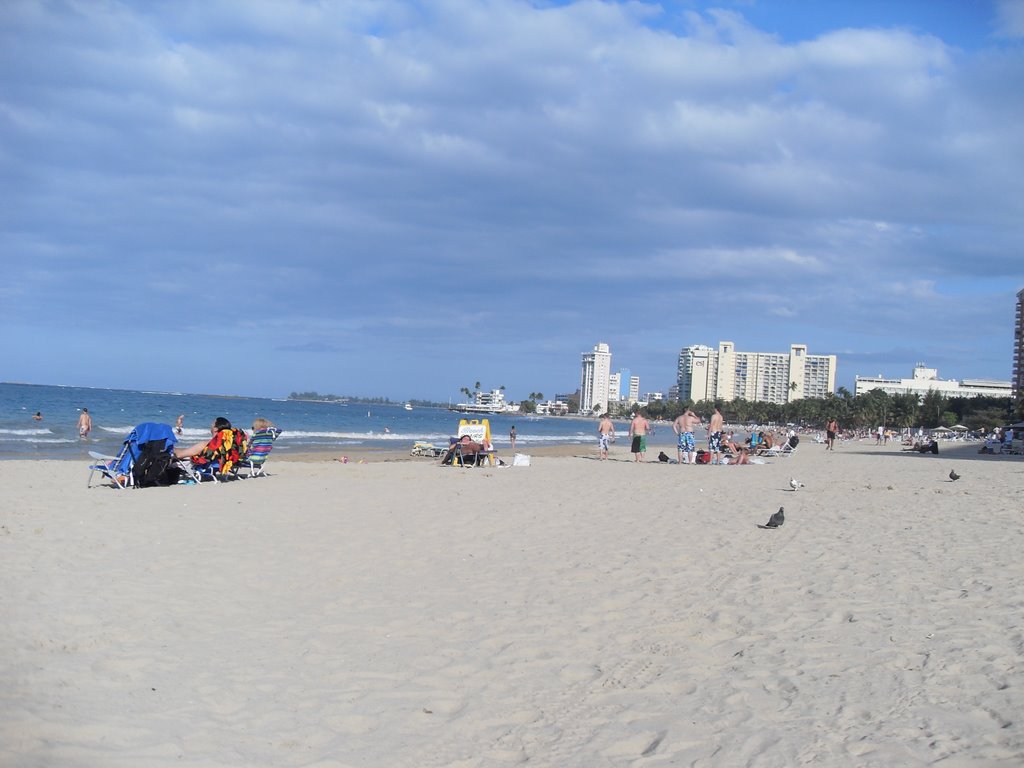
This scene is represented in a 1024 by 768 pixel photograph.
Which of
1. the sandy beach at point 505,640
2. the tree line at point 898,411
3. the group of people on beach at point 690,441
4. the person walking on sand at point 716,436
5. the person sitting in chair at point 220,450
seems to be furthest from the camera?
the tree line at point 898,411

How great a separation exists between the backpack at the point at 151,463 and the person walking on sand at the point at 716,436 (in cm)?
1338

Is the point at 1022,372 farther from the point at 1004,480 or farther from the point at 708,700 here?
the point at 708,700

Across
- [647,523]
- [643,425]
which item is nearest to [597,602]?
[647,523]

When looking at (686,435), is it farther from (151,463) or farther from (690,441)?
(151,463)

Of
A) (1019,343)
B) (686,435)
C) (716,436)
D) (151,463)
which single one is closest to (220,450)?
(151,463)

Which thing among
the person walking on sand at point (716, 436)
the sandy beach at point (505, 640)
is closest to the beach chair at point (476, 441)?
the person walking on sand at point (716, 436)

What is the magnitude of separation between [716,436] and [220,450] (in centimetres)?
1363

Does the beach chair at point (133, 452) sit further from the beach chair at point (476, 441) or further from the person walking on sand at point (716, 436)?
the person walking on sand at point (716, 436)

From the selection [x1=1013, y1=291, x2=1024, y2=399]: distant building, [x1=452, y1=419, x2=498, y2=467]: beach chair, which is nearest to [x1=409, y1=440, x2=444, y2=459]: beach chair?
[x1=452, y1=419, x2=498, y2=467]: beach chair

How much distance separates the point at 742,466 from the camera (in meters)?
20.7

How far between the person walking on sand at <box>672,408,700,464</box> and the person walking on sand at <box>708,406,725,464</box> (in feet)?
1.63

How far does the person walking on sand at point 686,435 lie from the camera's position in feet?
68.1

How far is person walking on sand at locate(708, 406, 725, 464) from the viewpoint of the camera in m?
21.4

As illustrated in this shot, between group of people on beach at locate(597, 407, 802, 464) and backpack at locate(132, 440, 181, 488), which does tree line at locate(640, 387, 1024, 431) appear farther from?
backpack at locate(132, 440, 181, 488)
